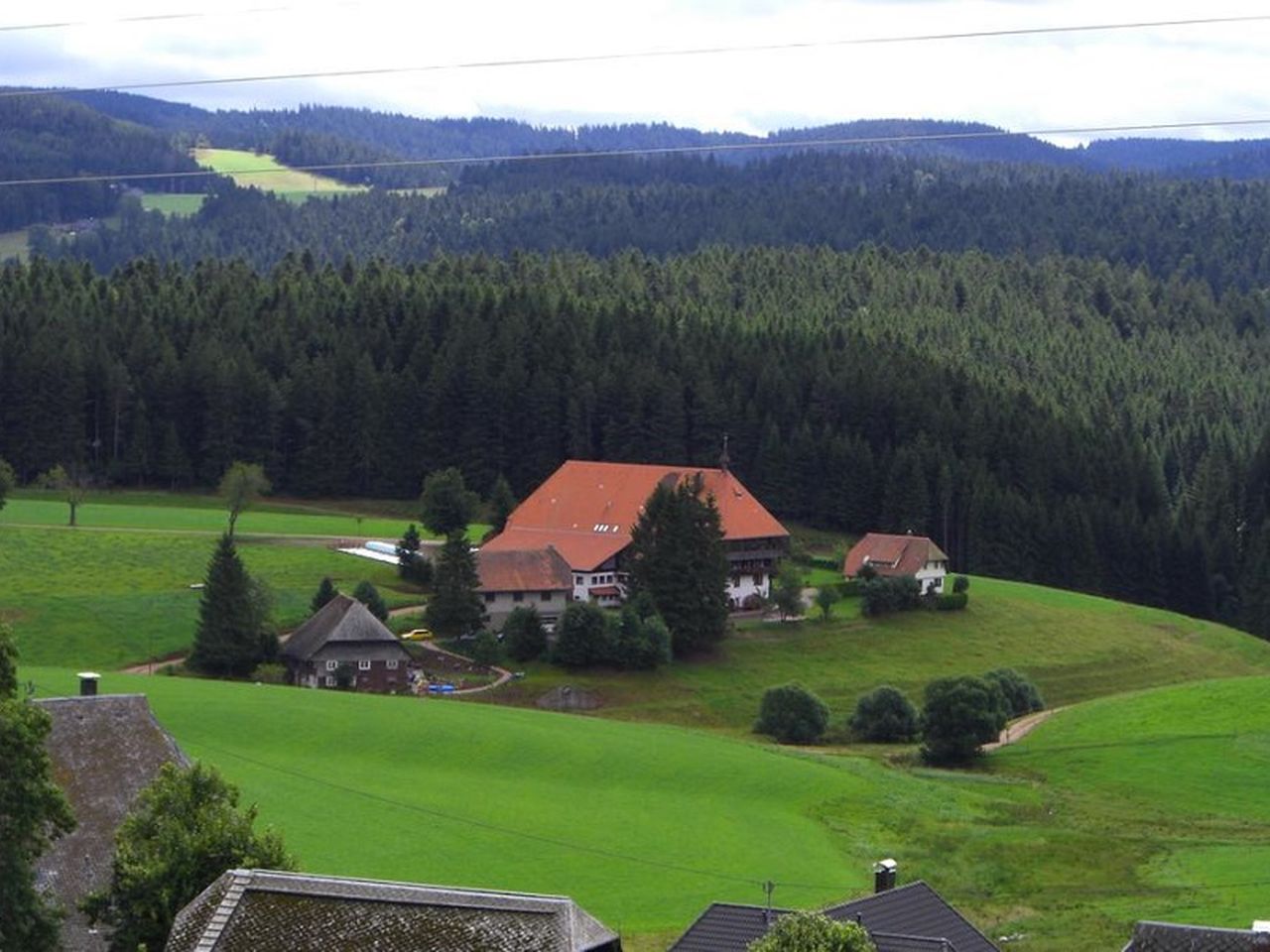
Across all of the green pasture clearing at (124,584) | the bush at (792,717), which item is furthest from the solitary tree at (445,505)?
the bush at (792,717)

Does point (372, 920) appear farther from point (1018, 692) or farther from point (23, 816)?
point (1018, 692)

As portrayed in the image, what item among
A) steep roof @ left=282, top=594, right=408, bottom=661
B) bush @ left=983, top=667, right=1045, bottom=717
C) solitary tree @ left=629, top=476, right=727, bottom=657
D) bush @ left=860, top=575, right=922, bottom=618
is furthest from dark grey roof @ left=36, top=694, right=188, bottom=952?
bush @ left=860, top=575, right=922, bottom=618

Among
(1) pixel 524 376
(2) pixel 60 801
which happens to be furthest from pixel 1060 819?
(1) pixel 524 376

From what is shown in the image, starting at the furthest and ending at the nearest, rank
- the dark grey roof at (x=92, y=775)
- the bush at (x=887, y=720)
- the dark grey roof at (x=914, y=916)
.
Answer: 1. the bush at (x=887, y=720)
2. the dark grey roof at (x=92, y=775)
3. the dark grey roof at (x=914, y=916)

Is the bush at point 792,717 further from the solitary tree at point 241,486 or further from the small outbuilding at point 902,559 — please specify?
the solitary tree at point 241,486

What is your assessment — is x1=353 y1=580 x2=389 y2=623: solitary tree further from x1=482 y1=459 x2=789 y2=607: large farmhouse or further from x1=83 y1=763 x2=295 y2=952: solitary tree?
x1=83 y1=763 x2=295 y2=952: solitary tree

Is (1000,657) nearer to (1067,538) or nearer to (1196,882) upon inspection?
(1067,538)
